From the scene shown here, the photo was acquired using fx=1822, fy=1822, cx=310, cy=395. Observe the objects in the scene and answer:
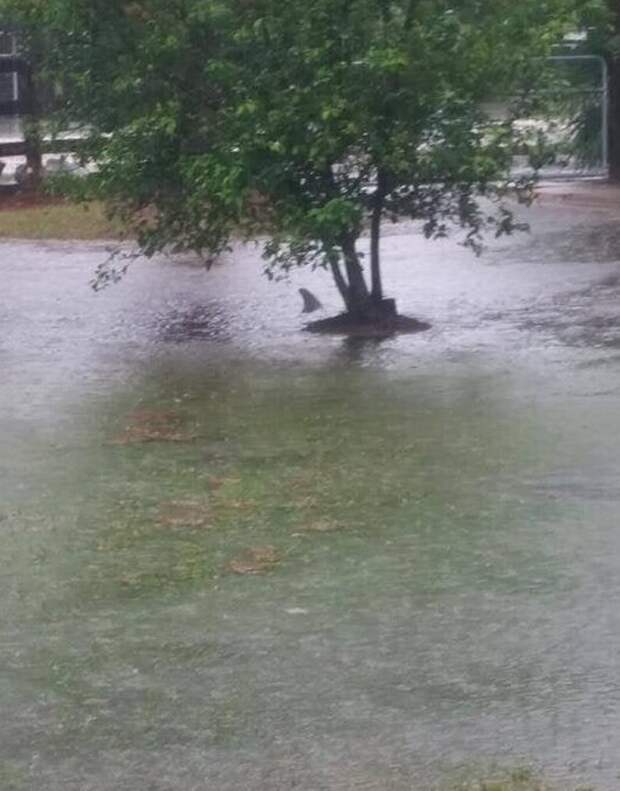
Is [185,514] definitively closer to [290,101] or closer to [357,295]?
[290,101]

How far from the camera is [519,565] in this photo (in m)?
7.58

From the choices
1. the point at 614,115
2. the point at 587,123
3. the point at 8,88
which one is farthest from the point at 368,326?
the point at 8,88

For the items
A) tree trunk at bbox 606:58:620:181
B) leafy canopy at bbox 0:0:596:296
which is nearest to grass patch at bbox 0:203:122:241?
leafy canopy at bbox 0:0:596:296

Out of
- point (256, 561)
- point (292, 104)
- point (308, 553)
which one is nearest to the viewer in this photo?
point (256, 561)

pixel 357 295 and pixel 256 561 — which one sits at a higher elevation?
pixel 357 295

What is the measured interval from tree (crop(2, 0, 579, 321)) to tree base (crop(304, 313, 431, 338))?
2.47 feet

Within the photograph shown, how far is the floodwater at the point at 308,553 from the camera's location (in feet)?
18.5

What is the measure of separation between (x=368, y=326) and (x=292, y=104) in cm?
229

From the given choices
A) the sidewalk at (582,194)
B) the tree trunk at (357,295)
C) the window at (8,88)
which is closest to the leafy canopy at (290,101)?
the tree trunk at (357,295)

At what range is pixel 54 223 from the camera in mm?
22062

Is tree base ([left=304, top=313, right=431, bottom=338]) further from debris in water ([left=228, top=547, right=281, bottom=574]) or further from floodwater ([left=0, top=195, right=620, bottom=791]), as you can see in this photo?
debris in water ([left=228, top=547, right=281, bottom=574])

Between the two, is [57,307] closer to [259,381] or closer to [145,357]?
[145,357]

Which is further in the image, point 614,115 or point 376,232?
point 614,115

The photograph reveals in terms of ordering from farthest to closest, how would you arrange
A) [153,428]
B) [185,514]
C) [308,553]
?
[153,428] → [185,514] → [308,553]
